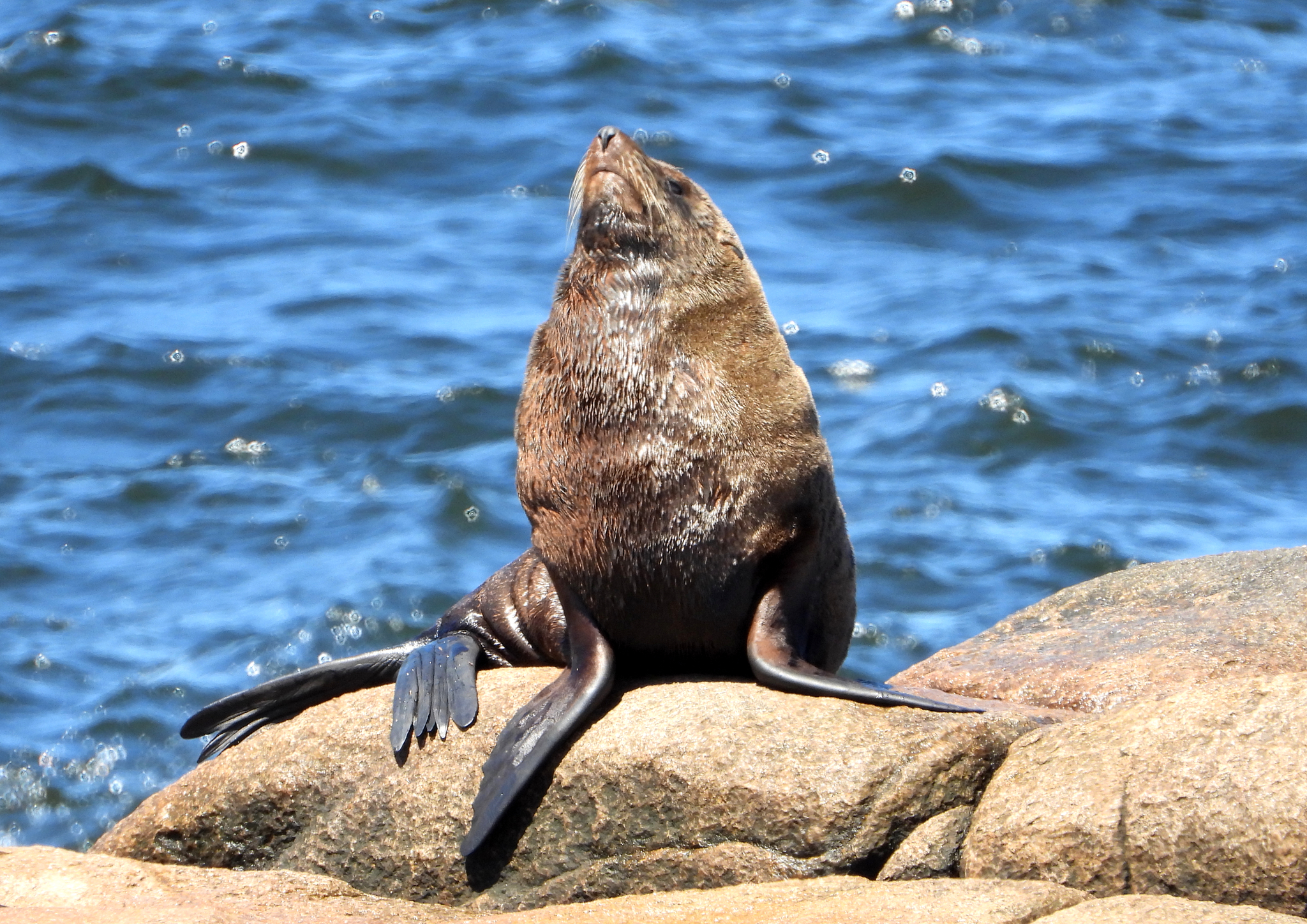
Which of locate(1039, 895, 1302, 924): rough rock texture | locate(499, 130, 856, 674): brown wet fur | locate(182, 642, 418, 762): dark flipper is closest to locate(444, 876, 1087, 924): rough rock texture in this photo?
locate(1039, 895, 1302, 924): rough rock texture

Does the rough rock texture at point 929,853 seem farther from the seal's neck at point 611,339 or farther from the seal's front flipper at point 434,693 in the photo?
the seal's neck at point 611,339

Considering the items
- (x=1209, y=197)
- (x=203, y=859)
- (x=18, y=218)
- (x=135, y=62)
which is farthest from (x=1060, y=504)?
(x=135, y=62)

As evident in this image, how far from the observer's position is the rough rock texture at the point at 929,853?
15.7ft

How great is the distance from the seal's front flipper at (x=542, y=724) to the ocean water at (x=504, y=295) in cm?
397

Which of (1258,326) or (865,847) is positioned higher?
(865,847)

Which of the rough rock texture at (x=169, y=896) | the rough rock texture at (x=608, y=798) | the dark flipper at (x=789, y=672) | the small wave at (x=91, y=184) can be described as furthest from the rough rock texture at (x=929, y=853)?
the small wave at (x=91, y=184)

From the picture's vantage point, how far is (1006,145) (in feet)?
58.6

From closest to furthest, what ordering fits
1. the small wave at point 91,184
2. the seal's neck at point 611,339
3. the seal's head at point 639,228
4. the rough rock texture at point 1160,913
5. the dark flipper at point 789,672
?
the rough rock texture at point 1160,913
the dark flipper at point 789,672
the seal's neck at point 611,339
the seal's head at point 639,228
the small wave at point 91,184

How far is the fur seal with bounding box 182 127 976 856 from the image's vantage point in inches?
220

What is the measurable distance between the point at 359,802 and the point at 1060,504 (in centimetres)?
734

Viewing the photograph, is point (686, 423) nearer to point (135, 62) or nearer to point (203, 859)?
point (203, 859)

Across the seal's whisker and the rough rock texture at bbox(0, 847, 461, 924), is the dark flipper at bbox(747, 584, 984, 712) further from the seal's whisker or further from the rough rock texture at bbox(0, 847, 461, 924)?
the seal's whisker

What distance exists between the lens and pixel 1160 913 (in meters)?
4.05

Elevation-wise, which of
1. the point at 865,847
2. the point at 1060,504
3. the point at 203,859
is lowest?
the point at 1060,504
